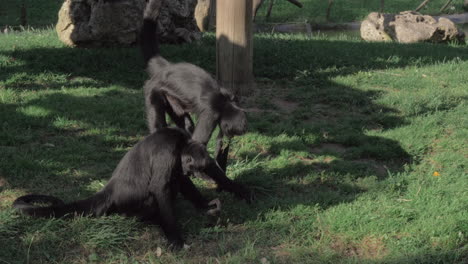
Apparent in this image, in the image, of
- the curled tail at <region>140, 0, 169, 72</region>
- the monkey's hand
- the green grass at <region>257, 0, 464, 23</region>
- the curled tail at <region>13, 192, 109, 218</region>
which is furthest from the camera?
the green grass at <region>257, 0, 464, 23</region>

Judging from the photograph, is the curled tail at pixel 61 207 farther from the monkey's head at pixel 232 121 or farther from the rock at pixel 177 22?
the rock at pixel 177 22

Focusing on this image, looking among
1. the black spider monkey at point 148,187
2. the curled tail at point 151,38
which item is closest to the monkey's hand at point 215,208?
the black spider monkey at point 148,187

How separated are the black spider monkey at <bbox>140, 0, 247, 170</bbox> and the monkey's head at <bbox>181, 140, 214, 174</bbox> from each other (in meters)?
0.62

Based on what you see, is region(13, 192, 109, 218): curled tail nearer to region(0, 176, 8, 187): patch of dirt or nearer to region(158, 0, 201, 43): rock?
region(0, 176, 8, 187): patch of dirt

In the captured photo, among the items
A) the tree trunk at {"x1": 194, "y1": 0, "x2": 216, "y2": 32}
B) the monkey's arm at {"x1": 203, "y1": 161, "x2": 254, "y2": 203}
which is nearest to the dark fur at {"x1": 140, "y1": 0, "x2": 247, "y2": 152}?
the monkey's arm at {"x1": 203, "y1": 161, "x2": 254, "y2": 203}

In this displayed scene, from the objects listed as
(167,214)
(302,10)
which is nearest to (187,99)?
(167,214)

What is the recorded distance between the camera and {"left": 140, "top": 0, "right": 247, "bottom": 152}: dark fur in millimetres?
4863

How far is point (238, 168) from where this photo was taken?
17.4 feet

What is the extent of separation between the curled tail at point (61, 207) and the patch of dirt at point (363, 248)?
182 centimetres

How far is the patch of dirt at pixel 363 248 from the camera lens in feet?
13.0

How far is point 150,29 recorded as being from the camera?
5750 mm

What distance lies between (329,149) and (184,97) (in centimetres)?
187

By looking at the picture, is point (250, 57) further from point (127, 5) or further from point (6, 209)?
point (6, 209)

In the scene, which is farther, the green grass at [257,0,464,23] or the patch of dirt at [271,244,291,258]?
the green grass at [257,0,464,23]
